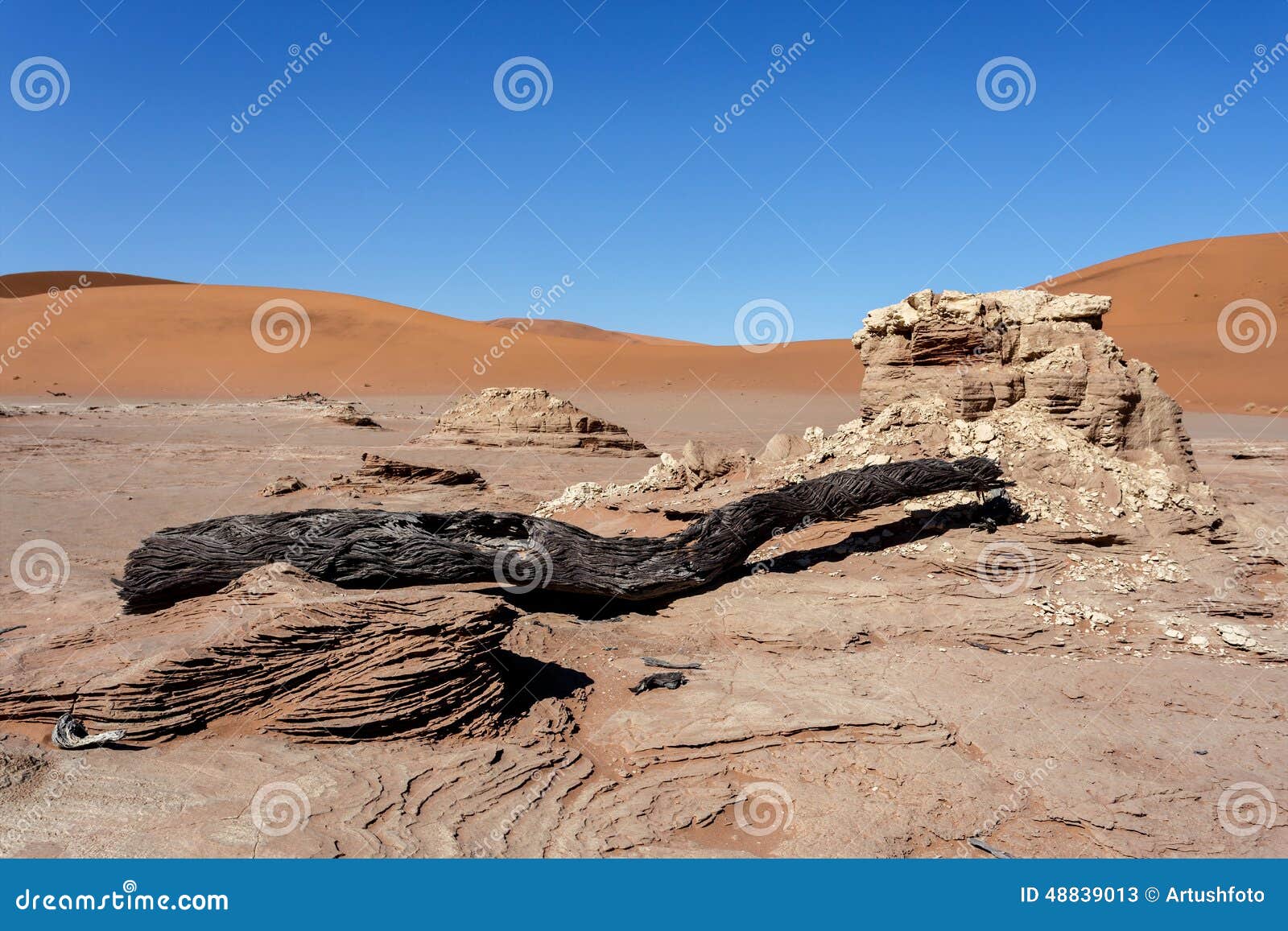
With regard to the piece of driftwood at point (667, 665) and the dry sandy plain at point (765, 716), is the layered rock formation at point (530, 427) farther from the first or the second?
the piece of driftwood at point (667, 665)

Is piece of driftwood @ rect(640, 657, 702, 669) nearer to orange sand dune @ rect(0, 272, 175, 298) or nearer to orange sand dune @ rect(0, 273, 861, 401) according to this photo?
orange sand dune @ rect(0, 273, 861, 401)

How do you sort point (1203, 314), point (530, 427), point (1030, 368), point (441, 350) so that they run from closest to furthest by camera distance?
point (1030, 368) → point (530, 427) → point (1203, 314) → point (441, 350)

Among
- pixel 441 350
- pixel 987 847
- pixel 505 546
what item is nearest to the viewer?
pixel 987 847

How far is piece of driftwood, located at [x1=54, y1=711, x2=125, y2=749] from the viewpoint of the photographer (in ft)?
12.9

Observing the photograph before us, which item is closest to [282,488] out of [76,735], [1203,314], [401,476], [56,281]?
[401,476]

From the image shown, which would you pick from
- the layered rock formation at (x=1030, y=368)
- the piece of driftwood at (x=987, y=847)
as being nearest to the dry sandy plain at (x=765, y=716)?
the piece of driftwood at (x=987, y=847)

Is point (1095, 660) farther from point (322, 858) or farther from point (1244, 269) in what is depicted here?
point (1244, 269)

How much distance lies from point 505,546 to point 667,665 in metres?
1.72

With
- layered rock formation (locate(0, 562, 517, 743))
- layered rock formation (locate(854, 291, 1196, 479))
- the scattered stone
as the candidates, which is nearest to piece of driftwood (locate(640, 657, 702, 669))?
layered rock formation (locate(0, 562, 517, 743))

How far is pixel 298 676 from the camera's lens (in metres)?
4.28

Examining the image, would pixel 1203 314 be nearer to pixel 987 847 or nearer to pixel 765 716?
pixel 765 716

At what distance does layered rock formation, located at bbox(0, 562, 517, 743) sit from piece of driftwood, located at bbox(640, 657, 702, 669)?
1241 millimetres

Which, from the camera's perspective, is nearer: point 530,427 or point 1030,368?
point 1030,368

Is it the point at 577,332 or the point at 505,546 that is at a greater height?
the point at 577,332
